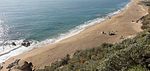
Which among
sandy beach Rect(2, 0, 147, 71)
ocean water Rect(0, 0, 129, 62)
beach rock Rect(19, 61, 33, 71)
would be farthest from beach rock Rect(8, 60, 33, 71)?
ocean water Rect(0, 0, 129, 62)

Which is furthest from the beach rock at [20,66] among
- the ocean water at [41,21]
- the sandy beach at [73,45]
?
the ocean water at [41,21]

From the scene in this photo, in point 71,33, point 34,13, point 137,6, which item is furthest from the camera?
point 137,6

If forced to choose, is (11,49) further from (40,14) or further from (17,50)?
(40,14)

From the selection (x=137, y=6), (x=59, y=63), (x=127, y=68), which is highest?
(x=127, y=68)

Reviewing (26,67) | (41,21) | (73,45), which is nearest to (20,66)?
(26,67)

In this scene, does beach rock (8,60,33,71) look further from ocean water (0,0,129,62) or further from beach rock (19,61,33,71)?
ocean water (0,0,129,62)

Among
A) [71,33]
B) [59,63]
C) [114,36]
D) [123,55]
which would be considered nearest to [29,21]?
[71,33]

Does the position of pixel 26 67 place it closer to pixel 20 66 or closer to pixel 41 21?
pixel 20 66

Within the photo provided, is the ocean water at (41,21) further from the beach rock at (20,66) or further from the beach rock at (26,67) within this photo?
the beach rock at (26,67)
